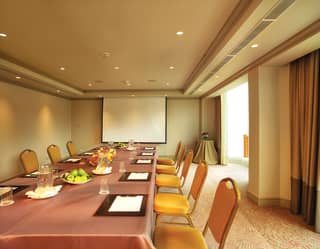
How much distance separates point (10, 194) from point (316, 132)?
360 centimetres

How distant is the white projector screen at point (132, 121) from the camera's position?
8102 mm

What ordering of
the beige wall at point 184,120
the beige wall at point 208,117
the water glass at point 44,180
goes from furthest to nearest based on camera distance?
the beige wall at point 184,120 → the beige wall at point 208,117 → the water glass at point 44,180

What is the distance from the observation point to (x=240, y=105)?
24.6 feet

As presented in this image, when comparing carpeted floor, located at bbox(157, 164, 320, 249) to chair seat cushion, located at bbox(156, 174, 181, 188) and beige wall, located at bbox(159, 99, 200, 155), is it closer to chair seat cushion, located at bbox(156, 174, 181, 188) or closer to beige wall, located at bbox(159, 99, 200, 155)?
chair seat cushion, located at bbox(156, 174, 181, 188)

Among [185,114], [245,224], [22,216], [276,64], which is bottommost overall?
[245,224]

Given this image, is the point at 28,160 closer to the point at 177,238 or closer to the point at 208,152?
the point at 177,238

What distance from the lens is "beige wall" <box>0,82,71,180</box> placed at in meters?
5.20

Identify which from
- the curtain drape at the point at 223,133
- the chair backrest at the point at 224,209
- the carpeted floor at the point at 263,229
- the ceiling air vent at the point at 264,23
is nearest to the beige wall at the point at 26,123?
the carpeted floor at the point at 263,229

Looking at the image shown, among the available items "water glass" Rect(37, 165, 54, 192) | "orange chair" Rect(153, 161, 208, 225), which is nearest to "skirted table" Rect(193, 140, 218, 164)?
"orange chair" Rect(153, 161, 208, 225)

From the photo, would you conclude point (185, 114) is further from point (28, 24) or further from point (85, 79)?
point (28, 24)

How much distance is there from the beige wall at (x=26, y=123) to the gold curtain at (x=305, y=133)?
6222 mm

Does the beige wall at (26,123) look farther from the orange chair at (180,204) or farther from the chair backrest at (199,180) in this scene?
the chair backrest at (199,180)

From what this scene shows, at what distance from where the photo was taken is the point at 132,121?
817cm

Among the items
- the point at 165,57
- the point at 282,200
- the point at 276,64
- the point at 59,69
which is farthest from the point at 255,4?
the point at 59,69
